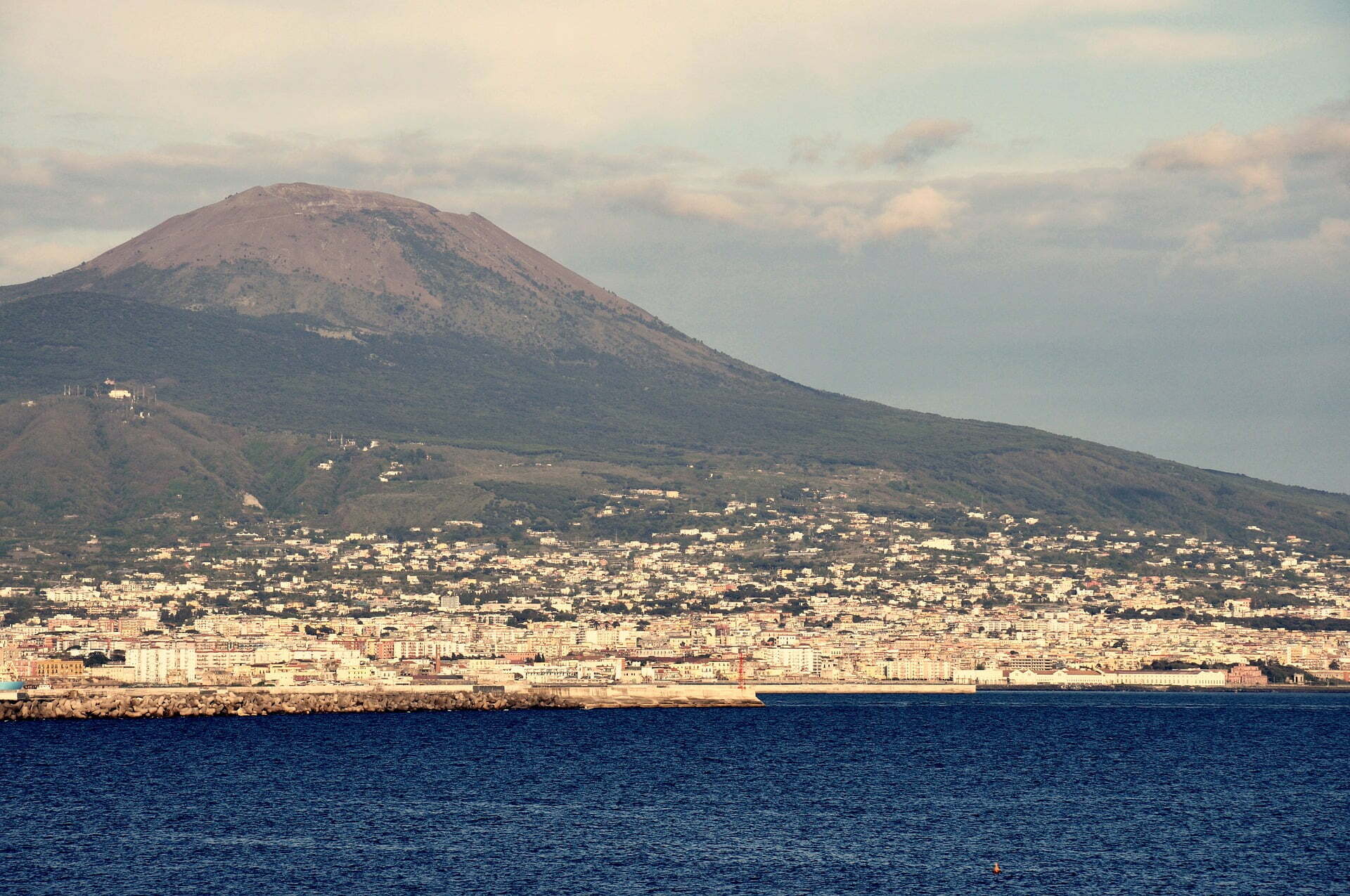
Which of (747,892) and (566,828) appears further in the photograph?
(566,828)

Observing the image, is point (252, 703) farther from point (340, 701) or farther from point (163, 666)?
point (163, 666)

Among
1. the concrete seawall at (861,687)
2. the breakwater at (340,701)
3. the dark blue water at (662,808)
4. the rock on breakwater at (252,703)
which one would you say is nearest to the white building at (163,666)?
the breakwater at (340,701)

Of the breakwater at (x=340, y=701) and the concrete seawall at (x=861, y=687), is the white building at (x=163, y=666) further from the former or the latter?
the concrete seawall at (x=861, y=687)

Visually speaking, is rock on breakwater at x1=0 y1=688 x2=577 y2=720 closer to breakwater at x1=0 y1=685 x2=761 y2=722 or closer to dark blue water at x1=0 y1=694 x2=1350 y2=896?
breakwater at x1=0 y1=685 x2=761 y2=722

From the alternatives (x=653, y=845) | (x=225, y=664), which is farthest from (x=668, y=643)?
(x=653, y=845)

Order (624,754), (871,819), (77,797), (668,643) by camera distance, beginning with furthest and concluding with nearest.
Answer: (668,643) < (624,754) < (77,797) < (871,819)

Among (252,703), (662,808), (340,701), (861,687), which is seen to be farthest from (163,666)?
(662,808)

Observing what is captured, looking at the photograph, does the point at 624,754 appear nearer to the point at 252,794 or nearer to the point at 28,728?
the point at 252,794
